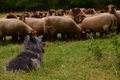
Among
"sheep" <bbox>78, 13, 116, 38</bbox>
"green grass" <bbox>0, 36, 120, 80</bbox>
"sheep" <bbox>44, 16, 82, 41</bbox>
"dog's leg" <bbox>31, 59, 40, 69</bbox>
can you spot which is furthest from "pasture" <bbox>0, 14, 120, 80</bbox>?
"sheep" <bbox>78, 13, 116, 38</bbox>

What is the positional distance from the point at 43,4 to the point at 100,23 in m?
25.9

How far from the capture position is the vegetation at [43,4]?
110 ft

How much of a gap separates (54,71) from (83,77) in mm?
924

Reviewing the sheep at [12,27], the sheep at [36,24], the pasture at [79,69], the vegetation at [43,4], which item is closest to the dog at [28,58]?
the pasture at [79,69]

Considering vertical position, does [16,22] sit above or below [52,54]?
above

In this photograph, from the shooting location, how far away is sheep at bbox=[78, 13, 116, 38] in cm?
1011

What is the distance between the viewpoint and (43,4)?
3516 centimetres

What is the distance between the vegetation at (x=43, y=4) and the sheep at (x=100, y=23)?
22.8 m

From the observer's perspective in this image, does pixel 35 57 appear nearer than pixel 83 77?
No

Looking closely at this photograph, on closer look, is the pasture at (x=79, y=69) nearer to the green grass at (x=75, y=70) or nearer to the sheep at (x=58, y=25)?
the green grass at (x=75, y=70)

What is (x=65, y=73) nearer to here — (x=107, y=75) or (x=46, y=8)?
(x=107, y=75)

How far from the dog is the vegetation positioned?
28023 millimetres

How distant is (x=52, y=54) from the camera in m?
7.45

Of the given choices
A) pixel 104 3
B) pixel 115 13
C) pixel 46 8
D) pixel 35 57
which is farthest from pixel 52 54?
pixel 46 8
